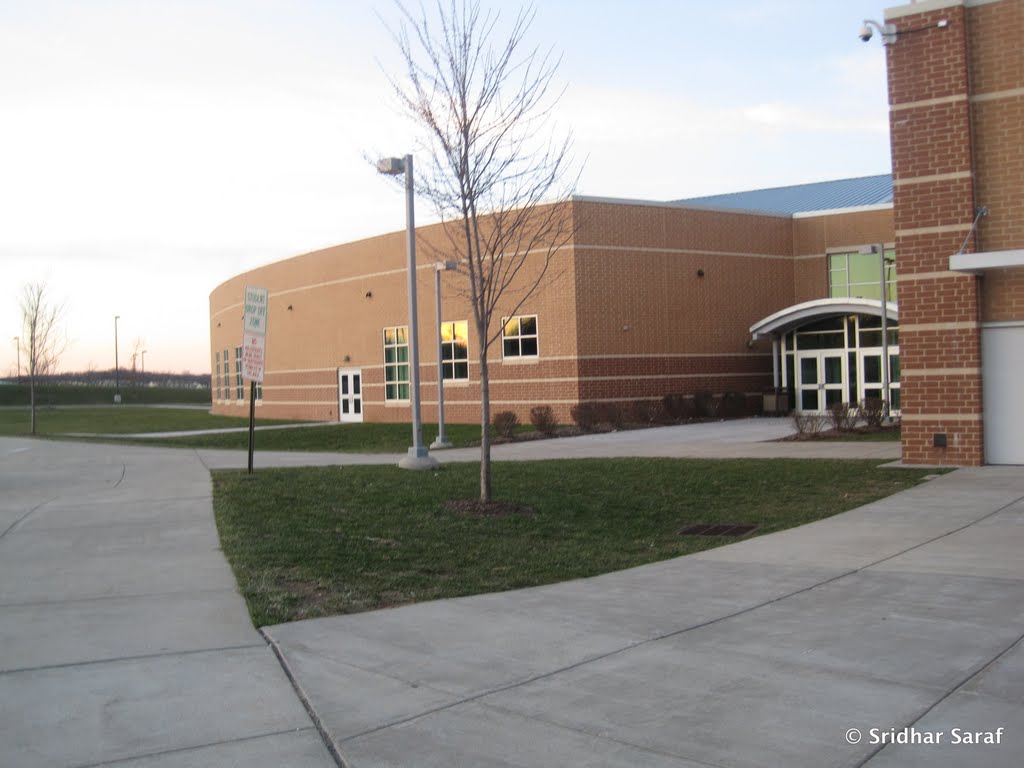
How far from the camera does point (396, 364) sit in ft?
128

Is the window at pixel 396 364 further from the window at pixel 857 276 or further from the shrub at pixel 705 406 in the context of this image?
the window at pixel 857 276

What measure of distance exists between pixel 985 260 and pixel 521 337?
2019cm

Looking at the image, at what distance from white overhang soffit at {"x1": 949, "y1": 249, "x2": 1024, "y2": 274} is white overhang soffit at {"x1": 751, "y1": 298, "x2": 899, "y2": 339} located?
14.4 m

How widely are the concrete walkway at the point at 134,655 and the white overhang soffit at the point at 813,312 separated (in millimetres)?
23438

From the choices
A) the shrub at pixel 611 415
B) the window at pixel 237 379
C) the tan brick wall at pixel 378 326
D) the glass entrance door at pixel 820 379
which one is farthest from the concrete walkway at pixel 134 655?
the window at pixel 237 379

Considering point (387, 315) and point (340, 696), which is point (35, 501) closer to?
point (340, 696)

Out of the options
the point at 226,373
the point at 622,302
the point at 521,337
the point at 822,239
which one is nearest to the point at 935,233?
the point at 622,302

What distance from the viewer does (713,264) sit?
116ft

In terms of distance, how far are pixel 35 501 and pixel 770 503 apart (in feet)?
34.1

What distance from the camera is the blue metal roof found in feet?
128

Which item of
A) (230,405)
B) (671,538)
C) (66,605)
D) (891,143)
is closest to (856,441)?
(891,143)

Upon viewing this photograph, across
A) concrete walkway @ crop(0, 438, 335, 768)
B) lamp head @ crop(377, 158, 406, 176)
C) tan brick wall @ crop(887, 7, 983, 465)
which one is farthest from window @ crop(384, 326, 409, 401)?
concrete walkway @ crop(0, 438, 335, 768)

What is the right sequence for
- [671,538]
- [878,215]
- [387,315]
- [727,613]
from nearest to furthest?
1. [727,613]
2. [671,538]
3. [878,215]
4. [387,315]

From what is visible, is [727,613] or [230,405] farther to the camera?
[230,405]
